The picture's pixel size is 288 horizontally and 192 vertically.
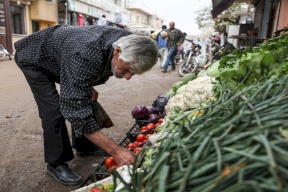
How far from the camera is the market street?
9.07 ft

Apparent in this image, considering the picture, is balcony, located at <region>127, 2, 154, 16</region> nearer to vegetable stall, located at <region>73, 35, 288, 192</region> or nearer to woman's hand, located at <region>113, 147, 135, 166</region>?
woman's hand, located at <region>113, 147, 135, 166</region>

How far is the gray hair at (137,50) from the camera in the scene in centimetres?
183

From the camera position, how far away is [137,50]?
6.02 ft

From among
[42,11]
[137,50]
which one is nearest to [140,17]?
[42,11]

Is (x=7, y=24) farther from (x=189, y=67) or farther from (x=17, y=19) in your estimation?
(x=189, y=67)

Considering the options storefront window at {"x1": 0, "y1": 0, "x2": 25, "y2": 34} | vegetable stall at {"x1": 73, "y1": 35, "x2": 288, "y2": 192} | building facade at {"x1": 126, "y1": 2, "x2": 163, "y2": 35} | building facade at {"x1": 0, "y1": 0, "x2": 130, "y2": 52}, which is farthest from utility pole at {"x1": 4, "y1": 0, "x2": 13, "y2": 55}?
building facade at {"x1": 126, "y1": 2, "x2": 163, "y2": 35}

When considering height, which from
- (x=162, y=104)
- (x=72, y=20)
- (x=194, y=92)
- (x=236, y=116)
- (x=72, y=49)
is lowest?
(x=162, y=104)

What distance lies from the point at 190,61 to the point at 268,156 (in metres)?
9.92

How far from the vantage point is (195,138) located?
1.00 meters

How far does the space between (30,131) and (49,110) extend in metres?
1.79

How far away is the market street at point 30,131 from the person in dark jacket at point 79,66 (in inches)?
23.3

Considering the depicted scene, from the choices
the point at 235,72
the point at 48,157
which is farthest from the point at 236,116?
the point at 48,157

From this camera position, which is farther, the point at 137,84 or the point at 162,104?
the point at 137,84

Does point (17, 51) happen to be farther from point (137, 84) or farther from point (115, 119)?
point (137, 84)
